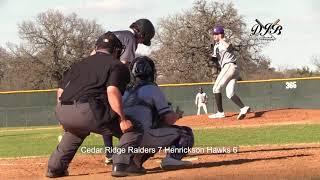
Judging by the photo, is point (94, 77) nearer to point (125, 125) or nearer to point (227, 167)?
point (125, 125)

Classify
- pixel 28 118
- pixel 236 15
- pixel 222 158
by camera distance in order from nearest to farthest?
pixel 222 158 → pixel 28 118 → pixel 236 15

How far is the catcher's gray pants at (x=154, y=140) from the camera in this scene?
5.32m

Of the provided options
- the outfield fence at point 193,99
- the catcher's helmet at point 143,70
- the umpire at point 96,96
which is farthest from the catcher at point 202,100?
the umpire at point 96,96

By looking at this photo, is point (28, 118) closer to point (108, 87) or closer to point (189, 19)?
point (189, 19)

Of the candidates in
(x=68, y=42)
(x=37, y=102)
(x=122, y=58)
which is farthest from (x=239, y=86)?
(x=68, y=42)

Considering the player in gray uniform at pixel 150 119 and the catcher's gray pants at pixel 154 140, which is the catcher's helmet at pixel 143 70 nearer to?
the player in gray uniform at pixel 150 119

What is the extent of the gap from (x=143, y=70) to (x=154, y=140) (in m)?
0.73

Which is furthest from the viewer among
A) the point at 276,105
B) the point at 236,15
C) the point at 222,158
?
the point at 236,15

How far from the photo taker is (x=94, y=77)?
209 inches

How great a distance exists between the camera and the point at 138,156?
5609mm

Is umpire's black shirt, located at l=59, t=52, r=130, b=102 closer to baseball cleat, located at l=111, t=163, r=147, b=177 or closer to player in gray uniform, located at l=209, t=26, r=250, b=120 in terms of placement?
baseball cleat, located at l=111, t=163, r=147, b=177

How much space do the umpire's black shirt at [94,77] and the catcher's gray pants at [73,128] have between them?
118 mm

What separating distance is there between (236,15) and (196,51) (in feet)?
17.1

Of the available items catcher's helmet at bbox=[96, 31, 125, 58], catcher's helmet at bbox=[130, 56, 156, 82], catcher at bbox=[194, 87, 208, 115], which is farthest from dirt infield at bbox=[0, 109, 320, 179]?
catcher at bbox=[194, 87, 208, 115]
